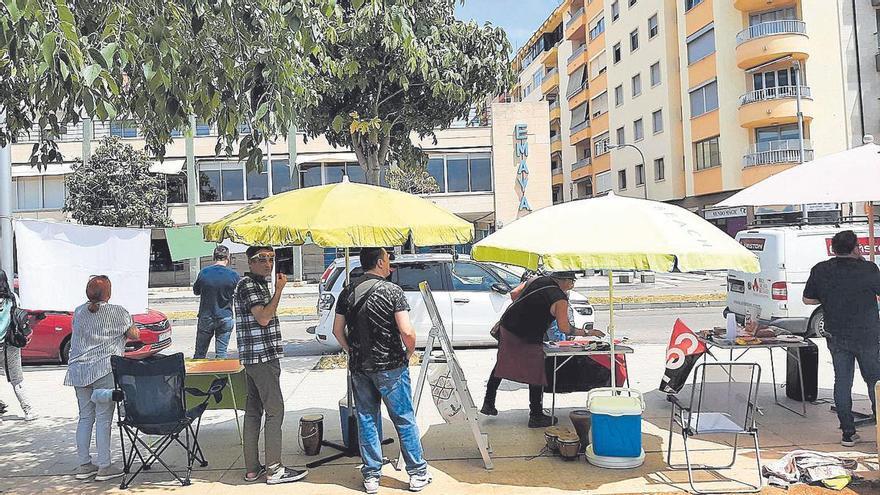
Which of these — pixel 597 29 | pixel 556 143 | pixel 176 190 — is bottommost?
pixel 176 190

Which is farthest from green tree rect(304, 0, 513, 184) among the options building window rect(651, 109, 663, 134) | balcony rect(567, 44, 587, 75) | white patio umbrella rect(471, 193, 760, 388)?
balcony rect(567, 44, 587, 75)

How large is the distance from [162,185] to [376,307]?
31.7 meters

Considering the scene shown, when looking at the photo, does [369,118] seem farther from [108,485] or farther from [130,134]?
[130,134]

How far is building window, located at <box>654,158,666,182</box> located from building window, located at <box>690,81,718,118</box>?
396 centimetres

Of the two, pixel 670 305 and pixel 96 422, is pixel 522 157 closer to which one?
pixel 670 305

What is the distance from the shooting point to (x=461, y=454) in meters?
6.15

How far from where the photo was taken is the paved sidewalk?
5371 millimetres

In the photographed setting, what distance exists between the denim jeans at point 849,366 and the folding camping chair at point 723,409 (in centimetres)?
114

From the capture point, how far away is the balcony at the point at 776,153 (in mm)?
30656

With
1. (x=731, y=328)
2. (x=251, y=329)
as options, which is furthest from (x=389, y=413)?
(x=731, y=328)

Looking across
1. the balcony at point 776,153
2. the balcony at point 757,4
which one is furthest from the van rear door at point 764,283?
the balcony at point 757,4

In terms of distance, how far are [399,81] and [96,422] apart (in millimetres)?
6222

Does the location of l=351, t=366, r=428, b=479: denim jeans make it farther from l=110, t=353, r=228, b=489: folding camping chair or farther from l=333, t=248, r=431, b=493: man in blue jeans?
l=110, t=353, r=228, b=489: folding camping chair

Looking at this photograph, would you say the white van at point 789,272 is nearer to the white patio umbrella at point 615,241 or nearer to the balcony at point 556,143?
the white patio umbrella at point 615,241
